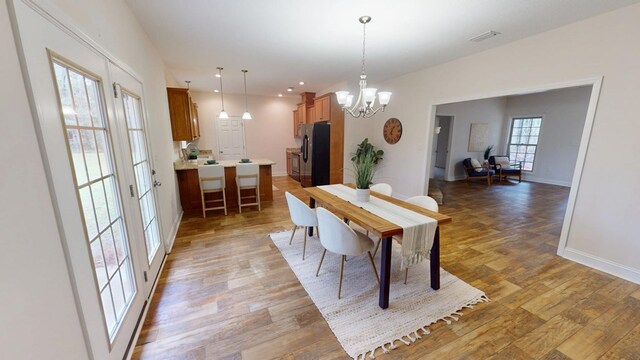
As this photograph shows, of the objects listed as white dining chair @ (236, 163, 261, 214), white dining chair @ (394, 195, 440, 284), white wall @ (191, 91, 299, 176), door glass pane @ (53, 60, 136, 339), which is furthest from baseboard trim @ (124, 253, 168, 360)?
white wall @ (191, 91, 299, 176)

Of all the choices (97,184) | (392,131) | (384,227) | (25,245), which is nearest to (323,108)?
(392,131)

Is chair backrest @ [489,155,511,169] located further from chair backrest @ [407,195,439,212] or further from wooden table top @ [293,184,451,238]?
wooden table top @ [293,184,451,238]

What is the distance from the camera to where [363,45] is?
3064 mm

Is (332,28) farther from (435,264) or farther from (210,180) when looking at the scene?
(210,180)

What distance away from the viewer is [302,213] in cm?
252

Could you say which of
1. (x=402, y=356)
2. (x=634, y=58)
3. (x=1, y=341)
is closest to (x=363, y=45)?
(x=634, y=58)

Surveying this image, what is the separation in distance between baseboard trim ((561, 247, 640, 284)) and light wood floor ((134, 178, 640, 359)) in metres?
0.10

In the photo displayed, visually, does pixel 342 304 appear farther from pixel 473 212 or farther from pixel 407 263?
pixel 473 212

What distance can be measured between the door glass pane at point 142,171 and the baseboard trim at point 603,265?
4493mm

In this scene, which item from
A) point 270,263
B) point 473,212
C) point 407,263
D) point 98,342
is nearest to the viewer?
point 98,342

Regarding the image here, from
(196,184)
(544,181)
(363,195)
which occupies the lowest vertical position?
(544,181)

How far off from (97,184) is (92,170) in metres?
0.09

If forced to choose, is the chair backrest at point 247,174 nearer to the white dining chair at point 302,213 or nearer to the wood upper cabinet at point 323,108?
the white dining chair at point 302,213

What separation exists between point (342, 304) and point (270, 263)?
38.4 inches
